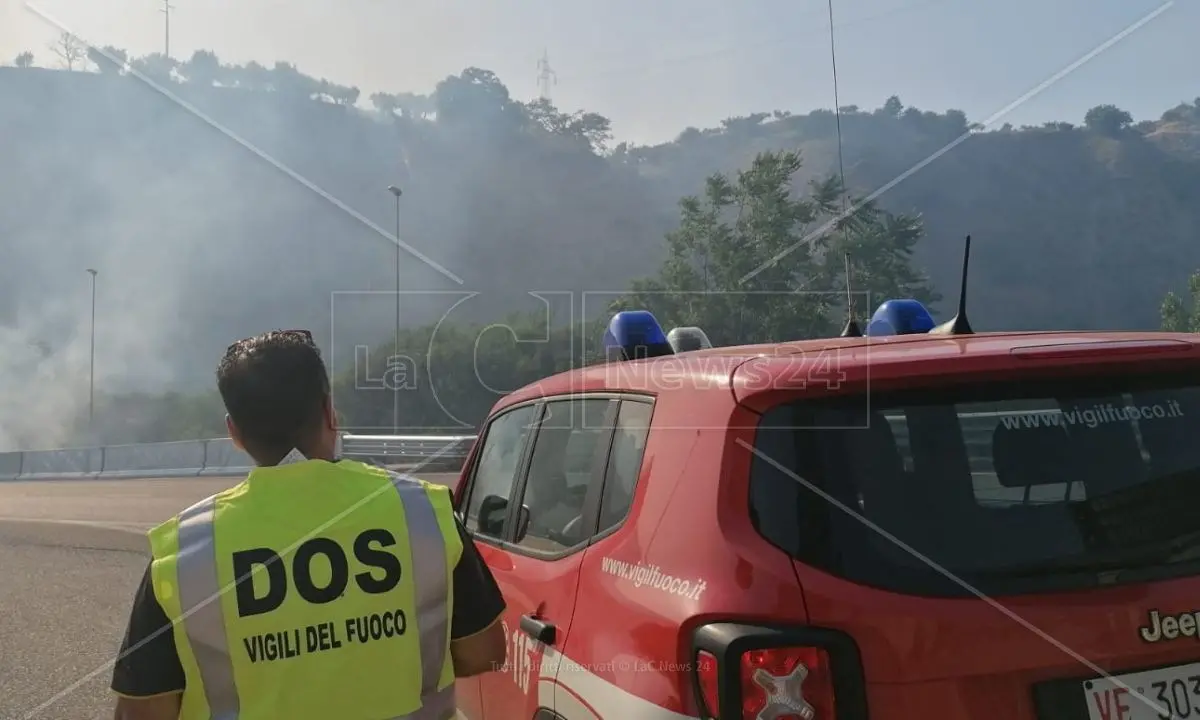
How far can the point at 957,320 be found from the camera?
333 cm

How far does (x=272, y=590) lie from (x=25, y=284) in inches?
4621

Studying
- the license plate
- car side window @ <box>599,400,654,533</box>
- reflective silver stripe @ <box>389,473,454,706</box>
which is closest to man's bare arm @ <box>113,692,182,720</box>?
→ reflective silver stripe @ <box>389,473,454,706</box>

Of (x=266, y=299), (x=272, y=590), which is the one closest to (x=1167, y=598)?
(x=272, y=590)

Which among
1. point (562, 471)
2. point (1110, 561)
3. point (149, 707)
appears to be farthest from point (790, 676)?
point (562, 471)

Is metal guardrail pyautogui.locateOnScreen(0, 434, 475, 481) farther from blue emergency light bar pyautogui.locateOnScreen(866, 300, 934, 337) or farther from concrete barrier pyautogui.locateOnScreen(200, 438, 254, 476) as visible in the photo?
blue emergency light bar pyautogui.locateOnScreen(866, 300, 934, 337)

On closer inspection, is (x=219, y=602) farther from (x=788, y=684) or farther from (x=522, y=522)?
(x=522, y=522)

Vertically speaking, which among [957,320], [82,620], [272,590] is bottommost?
[82,620]

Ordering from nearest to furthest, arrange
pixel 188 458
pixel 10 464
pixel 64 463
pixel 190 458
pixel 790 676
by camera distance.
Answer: pixel 790 676 < pixel 190 458 < pixel 188 458 < pixel 64 463 < pixel 10 464

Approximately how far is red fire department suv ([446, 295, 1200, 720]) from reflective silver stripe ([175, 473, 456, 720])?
1.46 ft

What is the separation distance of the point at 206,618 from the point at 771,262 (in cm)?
1977

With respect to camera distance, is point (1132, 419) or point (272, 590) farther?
→ point (1132, 419)

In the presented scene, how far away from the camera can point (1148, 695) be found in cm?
206

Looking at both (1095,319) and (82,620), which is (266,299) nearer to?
(1095,319)

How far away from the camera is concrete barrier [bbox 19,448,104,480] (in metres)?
32.7
